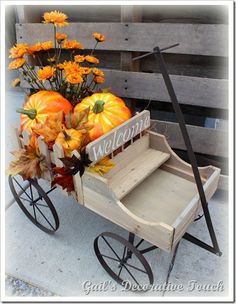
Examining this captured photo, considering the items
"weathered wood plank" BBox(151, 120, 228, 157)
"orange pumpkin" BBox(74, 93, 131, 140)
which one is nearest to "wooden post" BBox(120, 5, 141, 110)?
"weathered wood plank" BBox(151, 120, 228, 157)

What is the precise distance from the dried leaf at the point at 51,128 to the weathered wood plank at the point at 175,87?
0.94m

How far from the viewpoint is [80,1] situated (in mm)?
2459

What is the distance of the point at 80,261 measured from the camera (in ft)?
7.38

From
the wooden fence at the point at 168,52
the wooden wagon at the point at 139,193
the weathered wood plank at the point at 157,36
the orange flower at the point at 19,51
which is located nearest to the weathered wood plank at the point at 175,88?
the wooden fence at the point at 168,52

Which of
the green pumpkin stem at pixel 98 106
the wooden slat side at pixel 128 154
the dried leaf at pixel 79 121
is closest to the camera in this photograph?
the dried leaf at pixel 79 121

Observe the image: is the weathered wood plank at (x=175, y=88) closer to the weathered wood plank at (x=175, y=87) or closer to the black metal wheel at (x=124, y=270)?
the weathered wood plank at (x=175, y=87)

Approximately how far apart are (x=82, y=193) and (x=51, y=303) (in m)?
0.75

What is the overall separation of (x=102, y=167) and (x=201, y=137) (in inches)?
46.3

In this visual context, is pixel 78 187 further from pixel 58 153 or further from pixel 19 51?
pixel 19 51

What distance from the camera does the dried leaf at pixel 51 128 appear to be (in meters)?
1.86

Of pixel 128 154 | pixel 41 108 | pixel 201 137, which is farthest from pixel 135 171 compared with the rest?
pixel 201 137

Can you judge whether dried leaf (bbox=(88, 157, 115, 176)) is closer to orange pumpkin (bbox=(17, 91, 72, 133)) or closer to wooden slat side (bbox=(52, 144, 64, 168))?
wooden slat side (bbox=(52, 144, 64, 168))

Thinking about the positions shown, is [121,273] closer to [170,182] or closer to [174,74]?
[170,182]

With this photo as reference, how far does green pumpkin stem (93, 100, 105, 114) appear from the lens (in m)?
1.96
